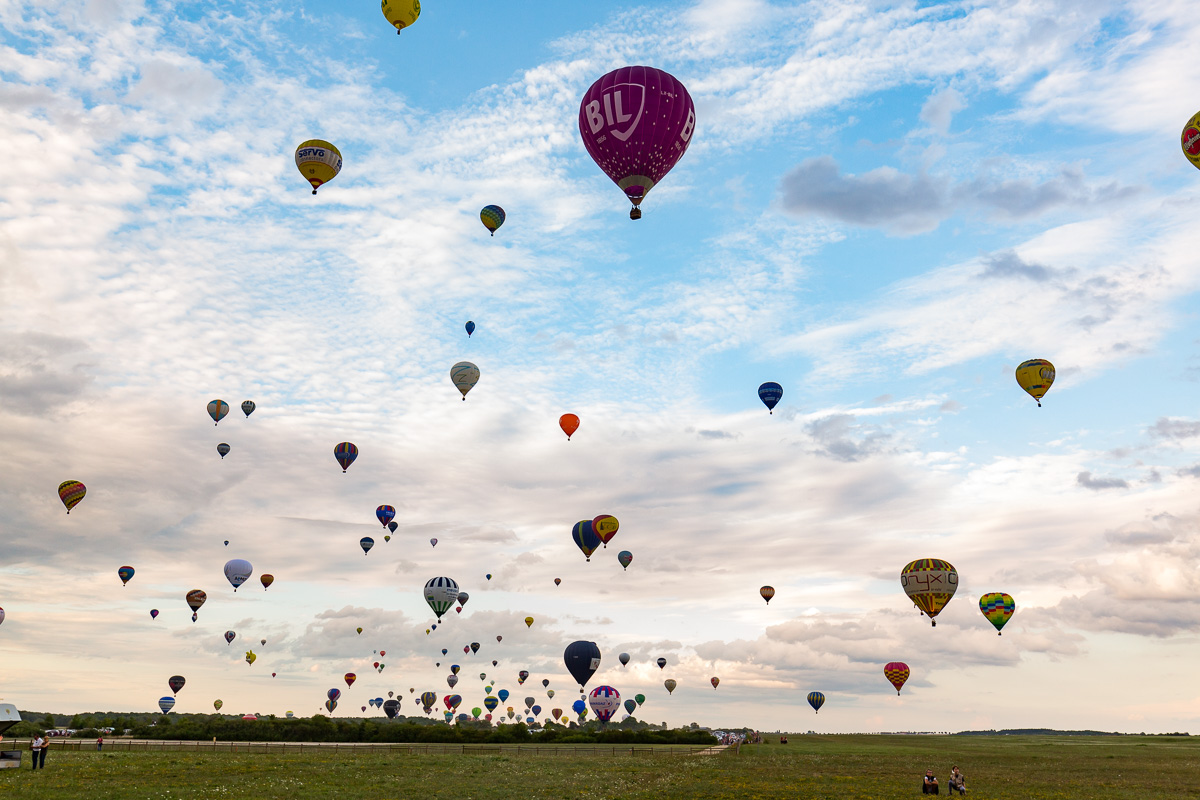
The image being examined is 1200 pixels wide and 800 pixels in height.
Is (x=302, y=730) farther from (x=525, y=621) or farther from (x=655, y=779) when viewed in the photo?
(x=655, y=779)

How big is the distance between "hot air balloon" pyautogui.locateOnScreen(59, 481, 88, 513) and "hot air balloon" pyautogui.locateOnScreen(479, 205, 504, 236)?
146ft

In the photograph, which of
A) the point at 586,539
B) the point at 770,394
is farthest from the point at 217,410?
the point at 770,394

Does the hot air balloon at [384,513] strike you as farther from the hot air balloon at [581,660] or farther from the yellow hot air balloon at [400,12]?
the yellow hot air balloon at [400,12]

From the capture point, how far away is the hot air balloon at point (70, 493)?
7469 cm

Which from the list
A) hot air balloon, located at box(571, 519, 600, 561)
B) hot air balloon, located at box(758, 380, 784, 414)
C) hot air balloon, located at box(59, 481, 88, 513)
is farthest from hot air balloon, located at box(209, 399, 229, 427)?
hot air balloon, located at box(758, 380, 784, 414)

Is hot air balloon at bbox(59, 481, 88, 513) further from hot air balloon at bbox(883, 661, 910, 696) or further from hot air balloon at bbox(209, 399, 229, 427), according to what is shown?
hot air balloon at bbox(883, 661, 910, 696)

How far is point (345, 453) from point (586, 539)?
24.5 m

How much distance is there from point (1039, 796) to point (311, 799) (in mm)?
34365

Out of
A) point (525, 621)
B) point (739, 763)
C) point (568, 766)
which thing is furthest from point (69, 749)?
point (525, 621)

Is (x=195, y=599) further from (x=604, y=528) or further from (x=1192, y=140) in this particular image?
(x=1192, y=140)

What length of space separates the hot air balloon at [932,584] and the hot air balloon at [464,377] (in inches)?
1540

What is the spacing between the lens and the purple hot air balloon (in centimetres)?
3675

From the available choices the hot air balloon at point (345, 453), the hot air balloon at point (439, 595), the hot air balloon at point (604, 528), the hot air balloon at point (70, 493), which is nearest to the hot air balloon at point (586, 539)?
the hot air balloon at point (604, 528)

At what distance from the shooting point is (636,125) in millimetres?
36656
